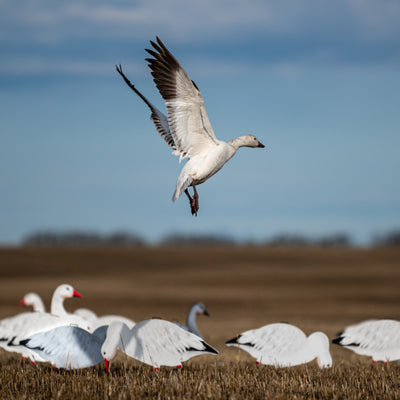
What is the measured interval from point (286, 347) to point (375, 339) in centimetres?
161

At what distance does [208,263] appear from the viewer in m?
56.1

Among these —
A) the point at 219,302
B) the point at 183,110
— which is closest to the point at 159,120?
the point at 183,110

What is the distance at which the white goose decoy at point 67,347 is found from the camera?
30.7ft

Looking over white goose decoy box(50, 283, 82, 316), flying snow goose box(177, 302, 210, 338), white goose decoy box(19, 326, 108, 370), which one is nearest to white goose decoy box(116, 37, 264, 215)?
white goose decoy box(19, 326, 108, 370)

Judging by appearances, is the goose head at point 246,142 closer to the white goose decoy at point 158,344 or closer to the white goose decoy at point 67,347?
the white goose decoy at point 158,344

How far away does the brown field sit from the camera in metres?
8.48

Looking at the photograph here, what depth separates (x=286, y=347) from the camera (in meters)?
10.3

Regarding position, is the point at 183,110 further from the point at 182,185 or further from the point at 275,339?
the point at 275,339

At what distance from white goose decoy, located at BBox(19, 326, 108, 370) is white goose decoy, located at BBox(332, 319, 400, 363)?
3.86 metres

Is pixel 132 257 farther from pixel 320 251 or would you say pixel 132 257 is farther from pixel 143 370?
pixel 143 370

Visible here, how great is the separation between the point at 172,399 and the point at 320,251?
176ft

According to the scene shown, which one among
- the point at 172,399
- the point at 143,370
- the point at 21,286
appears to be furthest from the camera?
the point at 21,286

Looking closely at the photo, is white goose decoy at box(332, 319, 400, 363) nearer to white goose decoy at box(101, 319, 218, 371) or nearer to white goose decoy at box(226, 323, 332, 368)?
white goose decoy at box(226, 323, 332, 368)

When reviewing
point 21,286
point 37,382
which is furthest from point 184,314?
point 37,382
